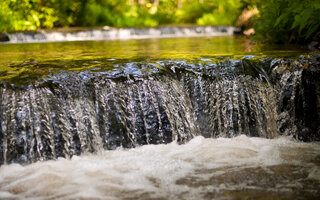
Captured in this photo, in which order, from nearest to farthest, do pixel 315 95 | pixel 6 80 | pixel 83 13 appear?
pixel 6 80
pixel 315 95
pixel 83 13

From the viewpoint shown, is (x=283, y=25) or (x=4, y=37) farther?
(x=4, y=37)

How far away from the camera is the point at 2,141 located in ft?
9.14

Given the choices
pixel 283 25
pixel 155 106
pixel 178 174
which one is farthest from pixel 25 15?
pixel 178 174

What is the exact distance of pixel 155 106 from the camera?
3264mm

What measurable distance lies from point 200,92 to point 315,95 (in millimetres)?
1118

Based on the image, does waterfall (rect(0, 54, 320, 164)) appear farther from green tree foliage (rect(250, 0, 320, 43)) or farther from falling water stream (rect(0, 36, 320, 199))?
green tree foliage (rect(250, 0, 320, 43))

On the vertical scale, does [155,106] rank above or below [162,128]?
above

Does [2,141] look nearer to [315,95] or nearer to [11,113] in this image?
[11,113]

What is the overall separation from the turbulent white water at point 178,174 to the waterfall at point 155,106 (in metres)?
0.15

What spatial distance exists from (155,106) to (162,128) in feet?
0.70

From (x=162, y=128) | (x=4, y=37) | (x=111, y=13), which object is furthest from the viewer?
(x=111, y=13)

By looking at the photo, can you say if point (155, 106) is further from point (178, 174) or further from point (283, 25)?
point (283, 25)

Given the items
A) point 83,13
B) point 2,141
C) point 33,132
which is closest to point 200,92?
point 33,132

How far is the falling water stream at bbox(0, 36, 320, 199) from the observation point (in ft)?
7.73
